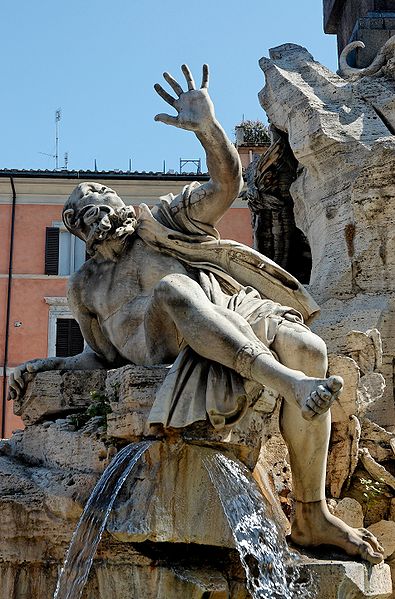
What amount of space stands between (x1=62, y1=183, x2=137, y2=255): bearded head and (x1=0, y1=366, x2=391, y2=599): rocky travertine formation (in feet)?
2.71

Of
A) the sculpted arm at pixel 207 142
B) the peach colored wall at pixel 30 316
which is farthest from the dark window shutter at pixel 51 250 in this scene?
the sculpted arm at pixel 207 142

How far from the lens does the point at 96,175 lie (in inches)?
971

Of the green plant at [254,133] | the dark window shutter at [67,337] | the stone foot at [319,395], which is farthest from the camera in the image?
the dark window shutter at [67,337]

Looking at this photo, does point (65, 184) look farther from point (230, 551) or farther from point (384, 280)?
point (230, 551)

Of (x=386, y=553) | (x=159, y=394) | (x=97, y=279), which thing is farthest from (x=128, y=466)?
(x=386, y=553)

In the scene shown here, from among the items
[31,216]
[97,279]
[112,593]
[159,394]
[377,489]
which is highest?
[31,216]

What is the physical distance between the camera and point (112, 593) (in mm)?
4270

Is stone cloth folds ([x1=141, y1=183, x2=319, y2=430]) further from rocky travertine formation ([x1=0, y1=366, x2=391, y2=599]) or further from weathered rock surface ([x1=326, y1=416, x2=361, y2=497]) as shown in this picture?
weathered rock surface ([x1=326, y1=416, x2=361, y2=497])

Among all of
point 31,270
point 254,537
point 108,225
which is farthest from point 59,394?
point 31,270

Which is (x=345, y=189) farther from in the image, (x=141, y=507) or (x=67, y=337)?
(x=67, y=337)

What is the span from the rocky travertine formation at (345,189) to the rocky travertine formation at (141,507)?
1.92 metres

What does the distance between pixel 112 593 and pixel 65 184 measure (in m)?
21.5

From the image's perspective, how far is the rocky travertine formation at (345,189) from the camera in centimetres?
684

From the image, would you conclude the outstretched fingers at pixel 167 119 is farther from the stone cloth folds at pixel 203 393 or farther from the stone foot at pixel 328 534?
the stone foot at pixel 328 534
